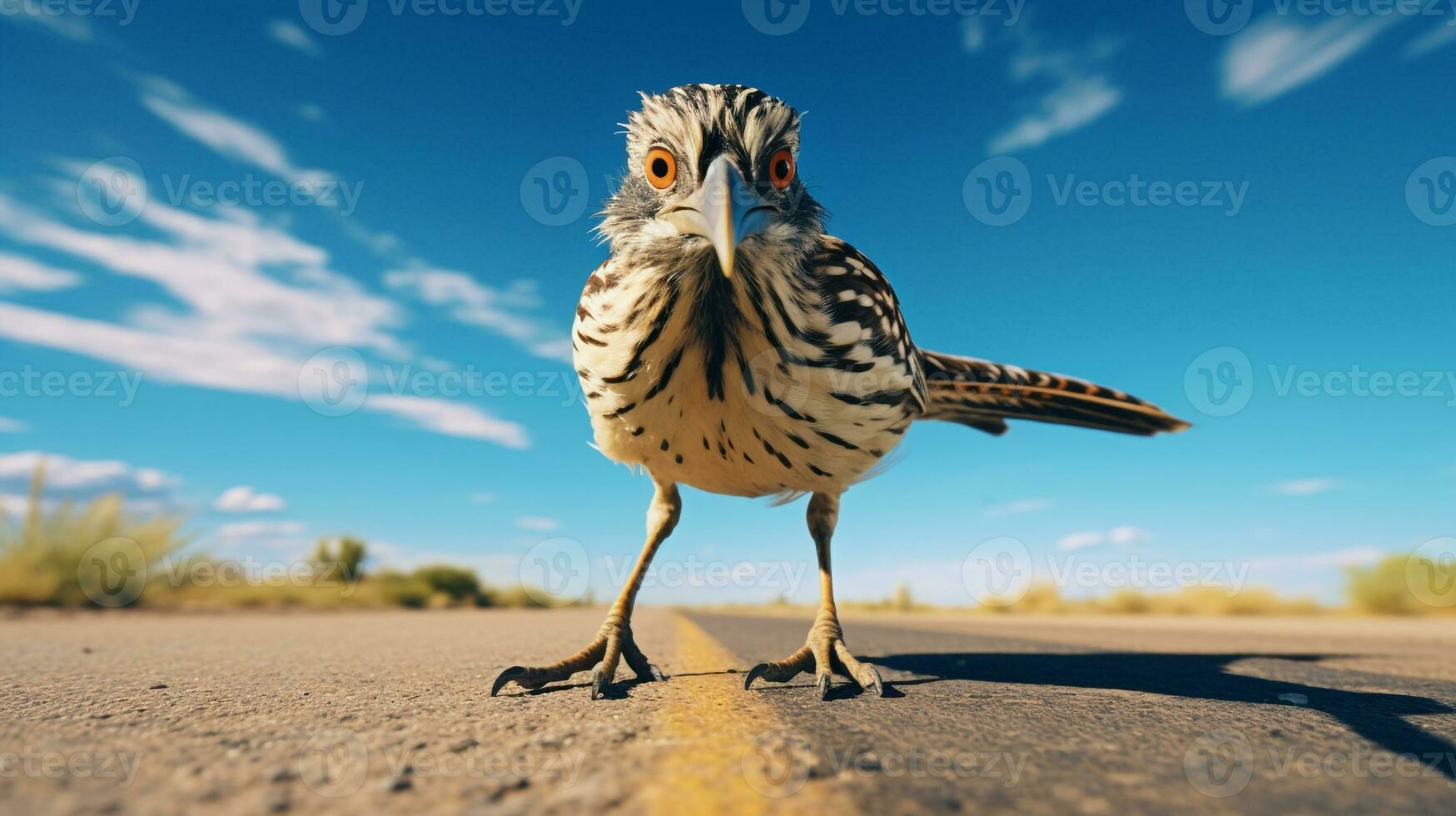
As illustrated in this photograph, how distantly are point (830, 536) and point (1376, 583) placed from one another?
50.1 feet

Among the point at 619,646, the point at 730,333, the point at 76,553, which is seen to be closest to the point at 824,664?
the point at 619,646

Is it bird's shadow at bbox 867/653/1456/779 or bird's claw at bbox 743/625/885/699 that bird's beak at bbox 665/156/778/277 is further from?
bird's shadow at bbox 867/653/1456/779

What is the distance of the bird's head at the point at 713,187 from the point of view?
3.08 meters

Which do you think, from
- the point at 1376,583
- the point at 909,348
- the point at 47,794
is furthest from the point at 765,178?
the point at 1376,583

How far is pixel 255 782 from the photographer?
1591 mm

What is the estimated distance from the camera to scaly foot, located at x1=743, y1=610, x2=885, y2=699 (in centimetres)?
324

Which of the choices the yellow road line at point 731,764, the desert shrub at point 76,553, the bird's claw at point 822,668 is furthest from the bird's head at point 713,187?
the desert shrub at point 76,553

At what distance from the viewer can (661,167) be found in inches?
133

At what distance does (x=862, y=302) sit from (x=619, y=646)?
2032 millimetres

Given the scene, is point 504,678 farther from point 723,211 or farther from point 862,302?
point 862,302

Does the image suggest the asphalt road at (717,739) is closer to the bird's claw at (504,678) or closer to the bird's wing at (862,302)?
the bird's claw at (504,678)

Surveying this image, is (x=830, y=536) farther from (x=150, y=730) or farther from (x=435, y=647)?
(x=150, y=730)

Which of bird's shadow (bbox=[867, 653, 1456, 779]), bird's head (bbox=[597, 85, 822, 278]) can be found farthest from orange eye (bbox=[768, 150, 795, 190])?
bird's shadow (bbox=[867, 653, 1456, 779])

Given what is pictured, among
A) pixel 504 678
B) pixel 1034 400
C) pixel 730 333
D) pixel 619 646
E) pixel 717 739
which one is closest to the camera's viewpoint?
pixel 717 739
